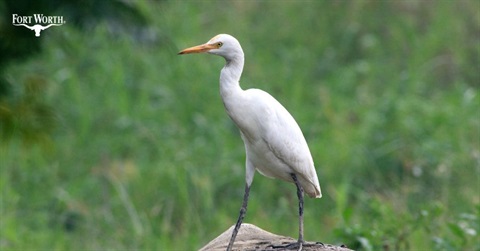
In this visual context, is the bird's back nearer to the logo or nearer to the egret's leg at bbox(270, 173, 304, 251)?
the egret's leg at bbox(270, 173, 304, 251)

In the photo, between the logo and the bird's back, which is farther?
the logo

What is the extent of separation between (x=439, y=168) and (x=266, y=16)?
16.9 feet

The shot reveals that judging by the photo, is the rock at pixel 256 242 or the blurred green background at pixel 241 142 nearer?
the rock at pixel 256 242

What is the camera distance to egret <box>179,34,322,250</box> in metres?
4.57

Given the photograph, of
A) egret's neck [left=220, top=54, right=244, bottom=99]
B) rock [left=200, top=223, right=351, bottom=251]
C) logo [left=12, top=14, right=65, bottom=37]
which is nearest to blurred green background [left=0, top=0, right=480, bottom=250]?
logo [left=12, top=14, right=65, bottom=37]

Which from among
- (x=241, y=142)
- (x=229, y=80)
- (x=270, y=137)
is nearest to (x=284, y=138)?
(x=270, y=137)

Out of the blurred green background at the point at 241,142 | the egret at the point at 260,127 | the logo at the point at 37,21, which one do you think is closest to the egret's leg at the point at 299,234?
the egret at the point at 260,127

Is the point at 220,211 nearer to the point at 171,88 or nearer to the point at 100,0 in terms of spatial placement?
the point at 171,88

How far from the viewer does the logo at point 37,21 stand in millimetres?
5016

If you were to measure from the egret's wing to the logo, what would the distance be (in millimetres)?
1233

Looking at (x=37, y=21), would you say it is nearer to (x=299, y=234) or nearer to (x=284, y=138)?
(x=284, y=138)

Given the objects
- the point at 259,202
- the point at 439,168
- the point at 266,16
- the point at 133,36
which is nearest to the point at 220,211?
the point at 259,202

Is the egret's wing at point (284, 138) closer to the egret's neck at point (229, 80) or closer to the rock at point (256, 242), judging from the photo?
the egret's neck at point (229, 80)

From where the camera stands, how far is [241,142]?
1053 cm
